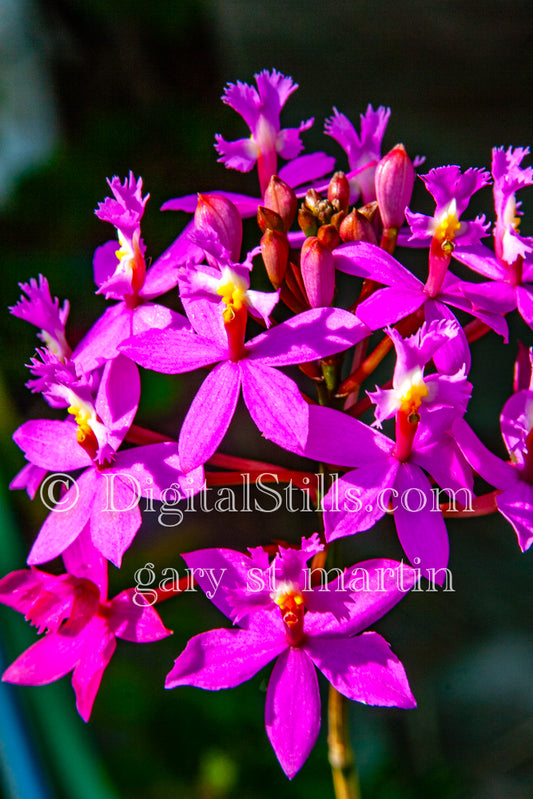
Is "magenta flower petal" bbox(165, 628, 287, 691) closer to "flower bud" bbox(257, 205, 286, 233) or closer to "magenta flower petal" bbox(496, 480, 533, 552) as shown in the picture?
"magenta flower petal" bbox(496, 480, 533, 552)

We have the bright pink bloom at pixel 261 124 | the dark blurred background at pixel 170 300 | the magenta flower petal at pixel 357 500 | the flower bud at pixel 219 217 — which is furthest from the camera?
the dark blurred background at pixel 170 300

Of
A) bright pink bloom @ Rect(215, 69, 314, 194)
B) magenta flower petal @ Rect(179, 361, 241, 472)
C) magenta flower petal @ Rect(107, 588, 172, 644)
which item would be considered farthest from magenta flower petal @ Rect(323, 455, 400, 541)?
bright pink bloom @ Rect(215, 69, 314, 194)

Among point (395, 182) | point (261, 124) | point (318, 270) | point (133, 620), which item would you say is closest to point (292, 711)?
point (133, 620)

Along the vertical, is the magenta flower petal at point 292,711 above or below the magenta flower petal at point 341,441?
below

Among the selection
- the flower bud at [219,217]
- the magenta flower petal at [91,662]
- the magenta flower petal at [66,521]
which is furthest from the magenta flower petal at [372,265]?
the magenta flower petal at [91,662]

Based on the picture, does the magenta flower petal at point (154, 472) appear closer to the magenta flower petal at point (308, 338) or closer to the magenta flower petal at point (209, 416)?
the magenta flower petal at point (209, 416)

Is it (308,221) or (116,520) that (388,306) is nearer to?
(308,221)

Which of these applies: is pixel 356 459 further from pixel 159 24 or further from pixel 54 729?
pixel 159 24
